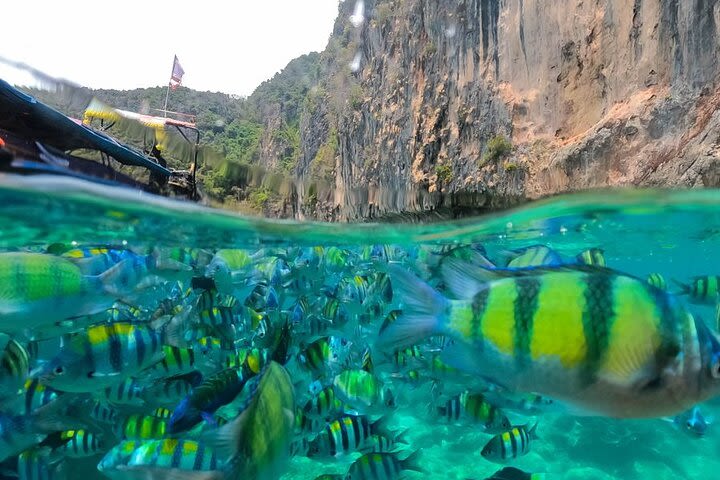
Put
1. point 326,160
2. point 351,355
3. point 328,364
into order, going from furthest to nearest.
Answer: point 326,160
point 351,355
point 328,364

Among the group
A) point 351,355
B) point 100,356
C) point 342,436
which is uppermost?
point 100,356

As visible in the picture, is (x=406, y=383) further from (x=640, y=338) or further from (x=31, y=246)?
(x=31, y=246)

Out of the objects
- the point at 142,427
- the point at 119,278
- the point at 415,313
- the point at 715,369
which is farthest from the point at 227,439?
the point at 119,278

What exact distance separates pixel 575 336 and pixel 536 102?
24.1m

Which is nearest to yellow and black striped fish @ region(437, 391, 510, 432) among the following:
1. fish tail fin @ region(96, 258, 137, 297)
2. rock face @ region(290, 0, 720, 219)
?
fish tail fin @ region(96, 258, 137, 297)

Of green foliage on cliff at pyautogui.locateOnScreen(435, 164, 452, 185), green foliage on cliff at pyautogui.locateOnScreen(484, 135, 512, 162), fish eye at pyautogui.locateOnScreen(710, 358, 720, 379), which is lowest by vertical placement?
fish eye at pyautogui.locateOnScreen(710, 358, 720, 379)

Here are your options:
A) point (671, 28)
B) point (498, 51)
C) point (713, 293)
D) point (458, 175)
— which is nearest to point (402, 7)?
point (498, 51)

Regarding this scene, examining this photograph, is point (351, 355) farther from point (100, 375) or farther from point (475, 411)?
point (100, 375)

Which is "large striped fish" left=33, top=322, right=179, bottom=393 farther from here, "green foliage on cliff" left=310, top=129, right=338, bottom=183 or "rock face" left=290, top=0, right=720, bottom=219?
"green foliage on cliff" left=310, top=129, right=338, bottom=183

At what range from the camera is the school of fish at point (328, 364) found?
2.03 meters

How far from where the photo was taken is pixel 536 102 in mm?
23828

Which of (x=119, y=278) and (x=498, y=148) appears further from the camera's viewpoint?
(x=498, y=148)

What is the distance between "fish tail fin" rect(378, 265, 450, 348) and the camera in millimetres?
2193

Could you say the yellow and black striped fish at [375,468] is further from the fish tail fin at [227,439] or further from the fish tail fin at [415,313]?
the fish tail fin at [227,439]
